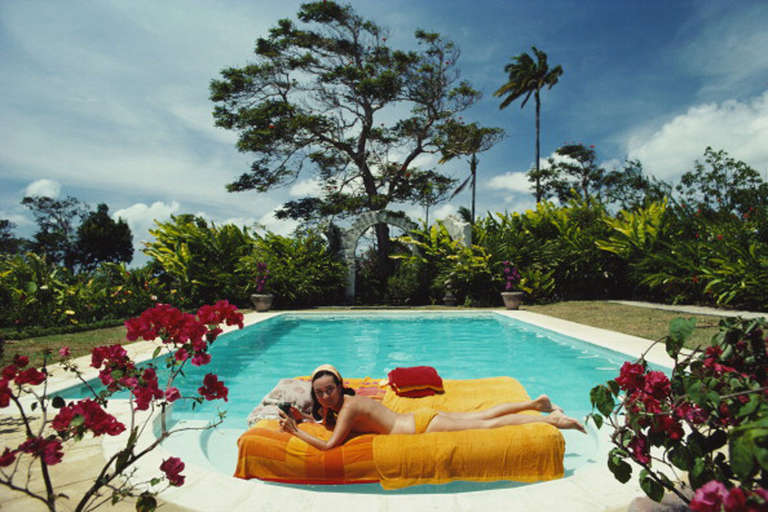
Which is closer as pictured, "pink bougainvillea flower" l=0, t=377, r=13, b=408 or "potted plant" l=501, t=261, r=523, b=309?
"pink bougainvillea flower" l=0, t=377, r=13, b=408

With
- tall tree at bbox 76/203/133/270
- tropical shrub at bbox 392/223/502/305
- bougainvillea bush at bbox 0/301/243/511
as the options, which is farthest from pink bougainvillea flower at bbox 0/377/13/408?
tall tree at bbox 76/203/133/270

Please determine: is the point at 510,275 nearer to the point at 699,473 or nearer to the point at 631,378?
the point at 631,378

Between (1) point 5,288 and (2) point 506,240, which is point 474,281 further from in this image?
(1) point 5,288

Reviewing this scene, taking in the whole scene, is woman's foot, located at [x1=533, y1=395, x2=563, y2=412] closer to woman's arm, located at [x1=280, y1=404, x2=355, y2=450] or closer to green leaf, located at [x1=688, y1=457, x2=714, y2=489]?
woman's arm, located at [x1=280, y1=404, x2=355, y2=450]

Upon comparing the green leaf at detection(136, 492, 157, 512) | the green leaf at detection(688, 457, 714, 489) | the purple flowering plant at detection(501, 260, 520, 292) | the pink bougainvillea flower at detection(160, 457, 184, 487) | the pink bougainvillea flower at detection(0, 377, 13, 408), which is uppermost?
the purple flowering plant at detection(501, 260, 520, 292)

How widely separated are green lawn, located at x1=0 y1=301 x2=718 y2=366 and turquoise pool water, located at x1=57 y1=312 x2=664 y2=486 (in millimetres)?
1219

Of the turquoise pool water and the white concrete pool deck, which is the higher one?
the white concrete pool deck

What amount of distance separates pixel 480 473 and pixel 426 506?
22.9 inches

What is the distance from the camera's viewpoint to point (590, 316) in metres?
9.23

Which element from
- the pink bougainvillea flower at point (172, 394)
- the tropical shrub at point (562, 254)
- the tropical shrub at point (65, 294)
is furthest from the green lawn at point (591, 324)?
the pink bougainvillea flower at point (172, 394)

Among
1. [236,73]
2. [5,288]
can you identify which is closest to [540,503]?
[5,288]

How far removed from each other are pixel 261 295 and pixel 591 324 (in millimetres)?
8560

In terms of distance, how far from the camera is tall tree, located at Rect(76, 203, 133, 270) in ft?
114

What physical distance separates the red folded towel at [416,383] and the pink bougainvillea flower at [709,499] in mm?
3112
